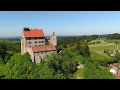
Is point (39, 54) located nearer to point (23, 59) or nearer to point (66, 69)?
point (23, 59)

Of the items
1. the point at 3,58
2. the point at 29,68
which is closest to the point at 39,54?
the point at 29,68

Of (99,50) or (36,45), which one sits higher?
(36,45)

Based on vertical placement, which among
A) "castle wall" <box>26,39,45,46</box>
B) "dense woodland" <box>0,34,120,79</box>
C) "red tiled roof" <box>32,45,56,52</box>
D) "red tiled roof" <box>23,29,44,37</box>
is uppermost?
"red tiled roof" <box>23,29,44,37</box>

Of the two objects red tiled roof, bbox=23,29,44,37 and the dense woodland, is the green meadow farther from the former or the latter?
red tiled roof, bbox=23,29,44,37

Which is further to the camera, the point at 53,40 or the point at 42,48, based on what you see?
the point at 53,40

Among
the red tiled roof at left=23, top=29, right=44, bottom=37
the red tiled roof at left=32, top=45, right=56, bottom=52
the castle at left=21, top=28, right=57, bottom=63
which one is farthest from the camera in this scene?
the red tiled roof at left=23, top=29, right=44, bottom=37

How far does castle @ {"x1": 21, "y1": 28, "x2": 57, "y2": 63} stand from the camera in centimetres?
1138

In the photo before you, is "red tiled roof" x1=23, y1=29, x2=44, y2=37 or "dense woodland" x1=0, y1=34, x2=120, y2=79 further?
"red tiled roof" x1=23, y1=29, x2=44, y2=37

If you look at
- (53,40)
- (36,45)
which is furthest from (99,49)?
(36,45)

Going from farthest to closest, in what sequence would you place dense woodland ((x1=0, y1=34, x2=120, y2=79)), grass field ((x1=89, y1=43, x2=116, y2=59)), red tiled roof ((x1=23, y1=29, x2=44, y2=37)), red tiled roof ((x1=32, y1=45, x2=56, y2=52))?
grass field ((x1=89, y1=43, x2=116, y2=59)) < red tiled roof ((x1=23, y1=29, x2=44, y2=37)) < red tiled roof ((x1=32, y1=45, x2=56, y2=52)) < dense woodland ((x1=0, y1=34, x2=120, y2=79))

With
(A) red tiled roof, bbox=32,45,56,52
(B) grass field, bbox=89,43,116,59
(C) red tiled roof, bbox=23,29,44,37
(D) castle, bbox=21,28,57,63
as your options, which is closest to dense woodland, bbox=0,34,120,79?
(D) castle, bbox=21,28,57,63

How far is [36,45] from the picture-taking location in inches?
448

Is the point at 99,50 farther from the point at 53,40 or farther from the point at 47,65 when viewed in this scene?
the point at 47,65

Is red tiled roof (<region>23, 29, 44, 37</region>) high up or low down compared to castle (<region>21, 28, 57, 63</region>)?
up
